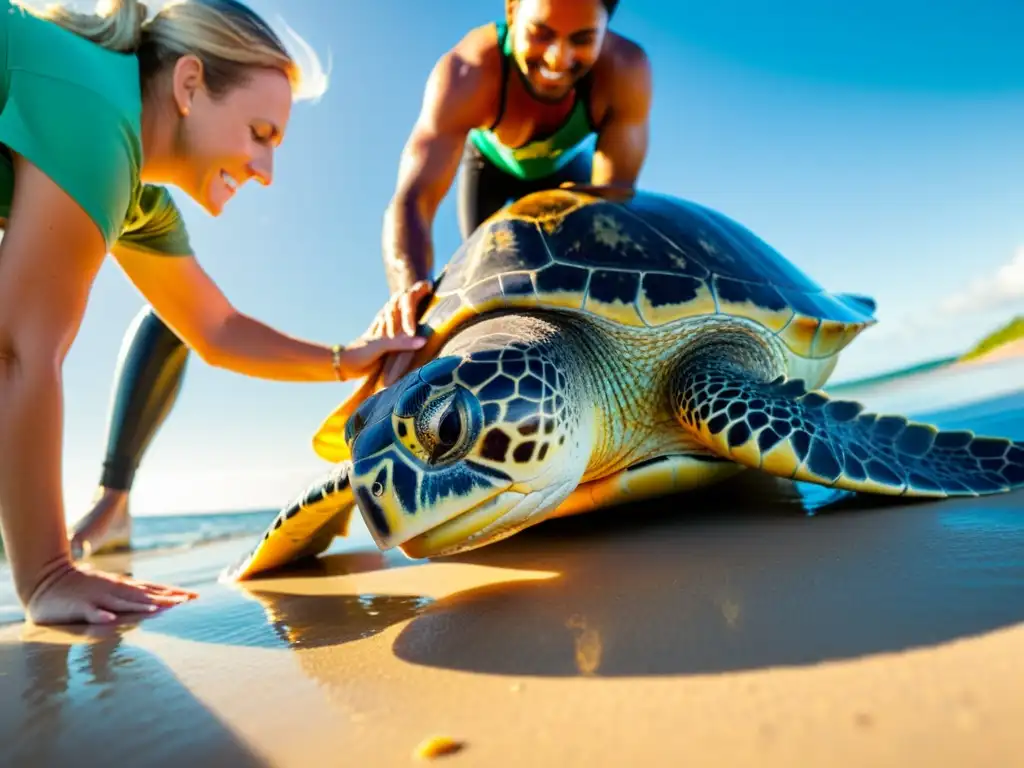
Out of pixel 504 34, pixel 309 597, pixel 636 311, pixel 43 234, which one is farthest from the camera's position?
pixel 504 34

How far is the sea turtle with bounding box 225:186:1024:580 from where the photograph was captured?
1466 mm

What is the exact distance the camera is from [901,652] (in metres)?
0.75

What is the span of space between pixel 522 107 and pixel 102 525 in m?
3.23

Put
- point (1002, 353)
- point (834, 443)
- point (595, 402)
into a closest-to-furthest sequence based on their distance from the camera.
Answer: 1. point (834, 443)
2. point (595, 402)
3. point (1002, 353)

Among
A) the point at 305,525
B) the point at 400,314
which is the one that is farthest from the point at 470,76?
the point at 305,525

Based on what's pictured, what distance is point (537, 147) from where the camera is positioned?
12.6ft

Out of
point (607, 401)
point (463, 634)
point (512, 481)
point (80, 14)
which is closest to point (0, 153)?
point (80, 14)

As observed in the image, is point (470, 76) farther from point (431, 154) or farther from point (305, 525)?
point (305, 525)

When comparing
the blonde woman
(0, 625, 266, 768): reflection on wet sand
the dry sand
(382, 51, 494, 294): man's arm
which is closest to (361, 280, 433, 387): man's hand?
(382, 51, 494, 294): man's arm

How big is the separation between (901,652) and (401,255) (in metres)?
2.42

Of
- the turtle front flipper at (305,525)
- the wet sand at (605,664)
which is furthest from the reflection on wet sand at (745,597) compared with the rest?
the turtle front flipper at (305,525)

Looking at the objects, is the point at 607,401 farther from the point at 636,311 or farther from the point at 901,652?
the point at 901,652

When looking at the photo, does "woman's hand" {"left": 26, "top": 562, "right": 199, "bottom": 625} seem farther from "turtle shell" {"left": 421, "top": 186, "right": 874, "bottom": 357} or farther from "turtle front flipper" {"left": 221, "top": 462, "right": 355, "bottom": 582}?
"turtle shell" {"left": 421, "top": 186, "right": 874, "bottom": 357}

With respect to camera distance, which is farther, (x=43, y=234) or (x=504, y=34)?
(x=504, y=34)
